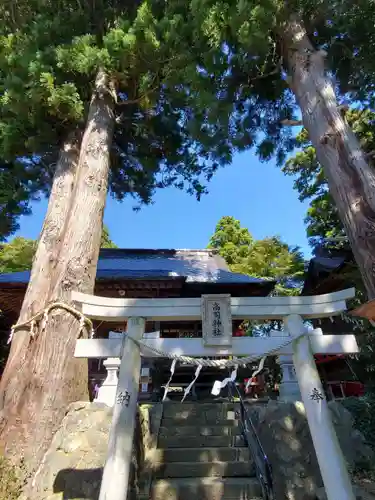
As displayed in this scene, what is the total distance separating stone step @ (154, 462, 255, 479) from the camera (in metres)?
4.32

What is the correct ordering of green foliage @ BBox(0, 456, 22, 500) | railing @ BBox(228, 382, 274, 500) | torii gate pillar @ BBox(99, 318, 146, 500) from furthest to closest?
railing @ BBox(228, 382, 274, 500) → green foliage @ BBox(0, 456, 22, 500) → torii gate pillar @ BBox(99, 318, 146, 500)

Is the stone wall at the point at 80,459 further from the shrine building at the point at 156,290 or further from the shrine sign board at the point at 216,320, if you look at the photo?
the shrine building at the point at 156,290

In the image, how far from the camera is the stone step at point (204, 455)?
15.0 ft

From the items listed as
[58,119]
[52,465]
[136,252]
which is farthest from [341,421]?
[136,252]

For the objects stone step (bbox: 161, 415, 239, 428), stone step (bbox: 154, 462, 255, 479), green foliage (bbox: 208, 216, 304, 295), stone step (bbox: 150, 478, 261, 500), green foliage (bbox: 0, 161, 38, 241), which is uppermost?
green foliage (bbox: 208, 216, 304, 295)

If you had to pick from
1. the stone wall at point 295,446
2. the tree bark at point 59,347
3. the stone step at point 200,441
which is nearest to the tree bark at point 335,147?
the stone wall at point 295,446

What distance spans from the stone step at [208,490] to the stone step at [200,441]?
0.74m

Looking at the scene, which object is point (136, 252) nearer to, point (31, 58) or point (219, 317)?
point (31, 58)

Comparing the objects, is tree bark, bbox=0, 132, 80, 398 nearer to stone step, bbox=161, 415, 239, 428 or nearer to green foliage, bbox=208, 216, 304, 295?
stone step, bbox=161, 415, 239, 428

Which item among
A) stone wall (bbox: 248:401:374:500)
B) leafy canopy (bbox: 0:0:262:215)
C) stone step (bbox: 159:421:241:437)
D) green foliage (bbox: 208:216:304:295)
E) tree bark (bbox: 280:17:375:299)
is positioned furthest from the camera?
green foliage (bbox: 208:216:304:295)

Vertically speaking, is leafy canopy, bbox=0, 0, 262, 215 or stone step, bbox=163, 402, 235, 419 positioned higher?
leafy canopy, bbox=0, 0, 262, 215

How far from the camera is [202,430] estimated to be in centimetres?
507

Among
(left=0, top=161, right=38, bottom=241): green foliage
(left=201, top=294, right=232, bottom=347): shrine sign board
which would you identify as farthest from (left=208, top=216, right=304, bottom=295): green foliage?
(left=201, top=294, right=232, bottom=347): shrine sign board

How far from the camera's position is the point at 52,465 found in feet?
12.1
